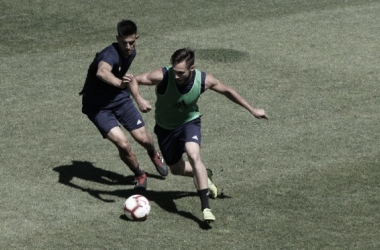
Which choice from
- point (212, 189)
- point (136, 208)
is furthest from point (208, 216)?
point (212, 189)

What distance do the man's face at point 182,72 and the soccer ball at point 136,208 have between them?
5.37ft

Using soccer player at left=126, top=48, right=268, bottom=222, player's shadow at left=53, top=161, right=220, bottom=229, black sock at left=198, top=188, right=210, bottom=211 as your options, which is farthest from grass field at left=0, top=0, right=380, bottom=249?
soccer player at left=126, top=48, right=268, bottom=222

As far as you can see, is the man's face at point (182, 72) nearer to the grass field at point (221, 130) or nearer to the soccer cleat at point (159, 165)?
the grass field at point (221, 130)

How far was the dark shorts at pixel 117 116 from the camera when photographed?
1318 centimetres

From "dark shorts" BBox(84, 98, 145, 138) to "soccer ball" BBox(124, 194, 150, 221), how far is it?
1.53 m

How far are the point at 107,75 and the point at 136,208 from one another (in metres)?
1.93

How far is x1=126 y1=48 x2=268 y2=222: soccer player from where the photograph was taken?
1181 centimetres

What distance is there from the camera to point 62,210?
40.7ft

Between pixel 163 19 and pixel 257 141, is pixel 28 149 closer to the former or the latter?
pixel 257 141

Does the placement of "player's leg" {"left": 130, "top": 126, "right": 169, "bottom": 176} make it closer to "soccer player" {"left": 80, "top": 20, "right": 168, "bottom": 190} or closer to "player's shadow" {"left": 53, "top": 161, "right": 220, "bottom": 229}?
"soccer player" {"left": 80, "top": 20, "right": 168, "bottom": 190}

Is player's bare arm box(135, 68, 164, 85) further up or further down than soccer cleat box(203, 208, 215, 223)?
further up

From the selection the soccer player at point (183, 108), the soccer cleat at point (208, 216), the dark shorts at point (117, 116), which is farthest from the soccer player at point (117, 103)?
the soccer cleat at point (208, 216)

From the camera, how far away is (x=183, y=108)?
12.3 meters

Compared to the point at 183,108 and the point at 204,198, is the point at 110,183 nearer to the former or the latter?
the point at 183,108
